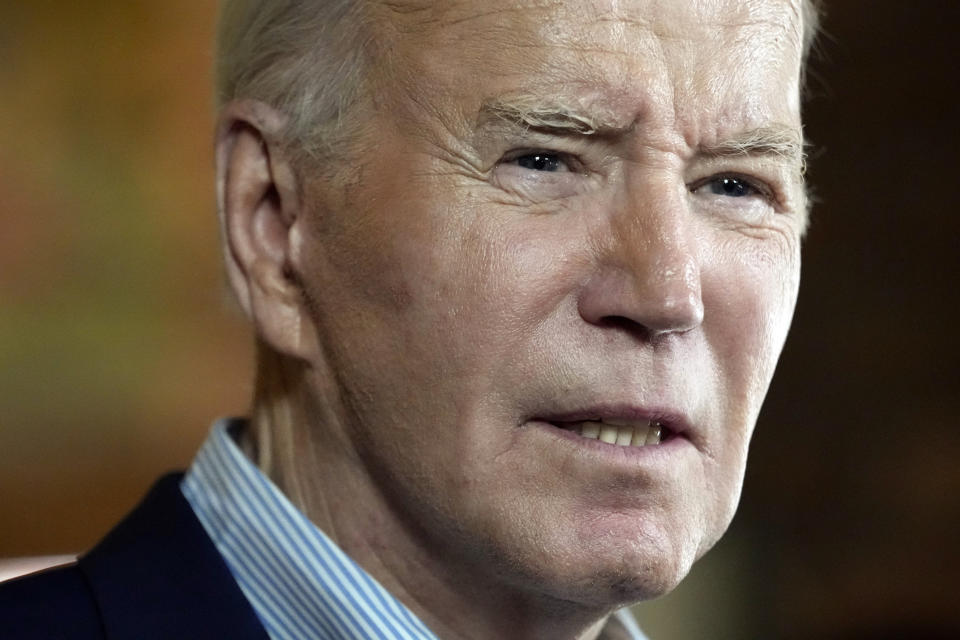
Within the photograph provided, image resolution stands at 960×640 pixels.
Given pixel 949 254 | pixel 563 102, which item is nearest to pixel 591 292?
pixel 563 102

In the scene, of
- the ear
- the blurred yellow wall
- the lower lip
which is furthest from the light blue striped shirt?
the blurred yellow wall

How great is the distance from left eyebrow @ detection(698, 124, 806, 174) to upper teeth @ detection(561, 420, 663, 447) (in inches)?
15.2

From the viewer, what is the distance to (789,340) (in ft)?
13.9

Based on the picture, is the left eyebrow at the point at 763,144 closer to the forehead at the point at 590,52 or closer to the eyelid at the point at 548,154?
the forehead at the point at 590,52

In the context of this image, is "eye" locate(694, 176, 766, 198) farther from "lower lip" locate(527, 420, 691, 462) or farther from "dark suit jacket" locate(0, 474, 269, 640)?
"dark suit jacket" locate(0, 474, 269, 640)

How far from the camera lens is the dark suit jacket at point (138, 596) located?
1.74m

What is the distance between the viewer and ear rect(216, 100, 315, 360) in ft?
6.28

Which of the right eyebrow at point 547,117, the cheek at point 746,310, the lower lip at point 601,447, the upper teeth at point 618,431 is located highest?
the right eyebrow at point 547,117

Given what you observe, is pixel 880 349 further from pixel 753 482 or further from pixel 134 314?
pixel 134 314

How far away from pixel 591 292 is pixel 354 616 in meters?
0.54

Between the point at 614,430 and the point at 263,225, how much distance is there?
60 cm

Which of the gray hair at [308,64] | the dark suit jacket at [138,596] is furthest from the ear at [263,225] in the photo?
the dark suit jacket at [138,596]

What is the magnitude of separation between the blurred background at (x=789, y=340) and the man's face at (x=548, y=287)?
2.35 m

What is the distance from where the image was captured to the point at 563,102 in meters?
1.73
